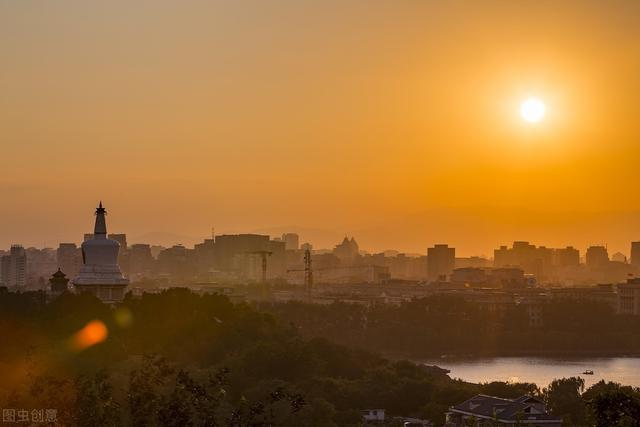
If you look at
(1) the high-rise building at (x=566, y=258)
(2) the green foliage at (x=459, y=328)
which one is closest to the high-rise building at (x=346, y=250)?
(1) the high-rise building at (x=566, y=258)

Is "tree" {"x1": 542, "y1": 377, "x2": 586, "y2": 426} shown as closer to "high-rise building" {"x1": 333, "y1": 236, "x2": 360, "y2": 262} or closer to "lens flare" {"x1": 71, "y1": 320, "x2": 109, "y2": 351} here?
"lens flare" {"x1": 71, "y1": 320, "x2": 109, "y2": 351}

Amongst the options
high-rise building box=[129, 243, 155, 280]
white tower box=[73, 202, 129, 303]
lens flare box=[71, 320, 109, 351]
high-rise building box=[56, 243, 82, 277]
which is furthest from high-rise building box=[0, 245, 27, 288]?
lens flare box=[71, 320, 109, 351]

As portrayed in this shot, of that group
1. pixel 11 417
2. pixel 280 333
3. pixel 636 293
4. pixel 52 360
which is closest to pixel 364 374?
pixel 280 333

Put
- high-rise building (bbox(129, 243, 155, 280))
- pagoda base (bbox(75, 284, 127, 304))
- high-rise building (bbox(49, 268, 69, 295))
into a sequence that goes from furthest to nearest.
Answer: high-rise building (bbox(129, 243, 155, 280))
high-rise building (bbox(49, 268, 69, 295))
pagoda base (bbox(75, 284, 127, 304))

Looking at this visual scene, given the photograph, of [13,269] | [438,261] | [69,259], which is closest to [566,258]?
[438,261]

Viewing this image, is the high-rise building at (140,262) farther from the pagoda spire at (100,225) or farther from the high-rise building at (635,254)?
the pagoda spire at (100,225)

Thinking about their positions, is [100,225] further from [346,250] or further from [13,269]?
[346,250]
